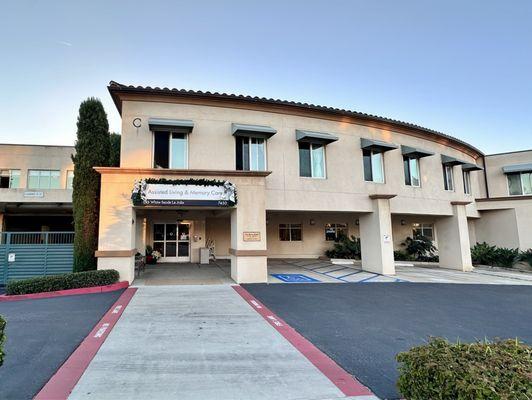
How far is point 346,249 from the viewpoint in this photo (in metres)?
21.1

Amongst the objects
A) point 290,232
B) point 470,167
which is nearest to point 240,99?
point 290,232

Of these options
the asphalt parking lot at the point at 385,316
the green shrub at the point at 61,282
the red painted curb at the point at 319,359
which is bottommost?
the asphalt parking lot at the point at 385,316

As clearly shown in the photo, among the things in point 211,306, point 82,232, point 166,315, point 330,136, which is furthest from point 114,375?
point 330,136

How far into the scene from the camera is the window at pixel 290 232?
2222 cm

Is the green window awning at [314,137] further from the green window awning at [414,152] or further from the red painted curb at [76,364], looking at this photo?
the red painted curb at [76,364]

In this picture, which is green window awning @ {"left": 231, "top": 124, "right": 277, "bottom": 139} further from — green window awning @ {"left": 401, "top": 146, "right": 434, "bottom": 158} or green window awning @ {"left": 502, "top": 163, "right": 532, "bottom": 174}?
green window awning @ {"left": 502, "top": 163, "right": 532, "bottom": 174}

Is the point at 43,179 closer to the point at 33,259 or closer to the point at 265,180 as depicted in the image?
the point at 33,259

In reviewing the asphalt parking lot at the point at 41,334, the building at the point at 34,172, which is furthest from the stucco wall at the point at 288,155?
the building at the point at 34,172

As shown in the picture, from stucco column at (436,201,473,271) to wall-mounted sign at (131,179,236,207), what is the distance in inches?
544

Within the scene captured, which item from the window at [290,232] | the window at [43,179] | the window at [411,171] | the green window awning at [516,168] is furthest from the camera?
the window at [43,179]

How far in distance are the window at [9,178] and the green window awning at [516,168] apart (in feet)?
124

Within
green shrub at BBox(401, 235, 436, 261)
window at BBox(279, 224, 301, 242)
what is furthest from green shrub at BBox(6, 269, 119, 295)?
green shrub at BBox(401, 235, 436, 261)

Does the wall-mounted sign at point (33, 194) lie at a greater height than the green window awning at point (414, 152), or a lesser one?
lesser

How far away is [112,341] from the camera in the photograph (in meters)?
5.73
